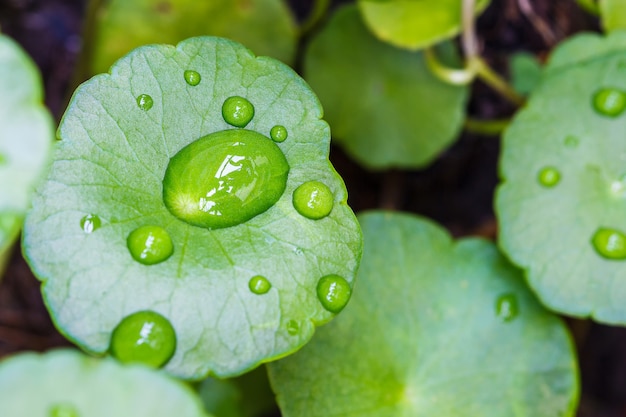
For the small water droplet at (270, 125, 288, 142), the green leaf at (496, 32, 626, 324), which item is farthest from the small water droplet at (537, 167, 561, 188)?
the small water droplet at (270, 125, 288, 142)

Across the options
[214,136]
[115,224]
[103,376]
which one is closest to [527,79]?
[214,136]

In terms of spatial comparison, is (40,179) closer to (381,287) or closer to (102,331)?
(102,331)

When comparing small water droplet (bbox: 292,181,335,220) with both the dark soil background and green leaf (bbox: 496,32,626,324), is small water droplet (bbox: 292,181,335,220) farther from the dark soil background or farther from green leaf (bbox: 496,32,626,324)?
the dark soil background

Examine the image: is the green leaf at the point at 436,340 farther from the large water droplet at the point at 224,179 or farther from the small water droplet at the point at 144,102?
the small water droplet at the point at 144,102

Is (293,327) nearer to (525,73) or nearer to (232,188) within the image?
(232,188)

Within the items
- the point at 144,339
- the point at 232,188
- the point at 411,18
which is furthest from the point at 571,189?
the point at 144,339
